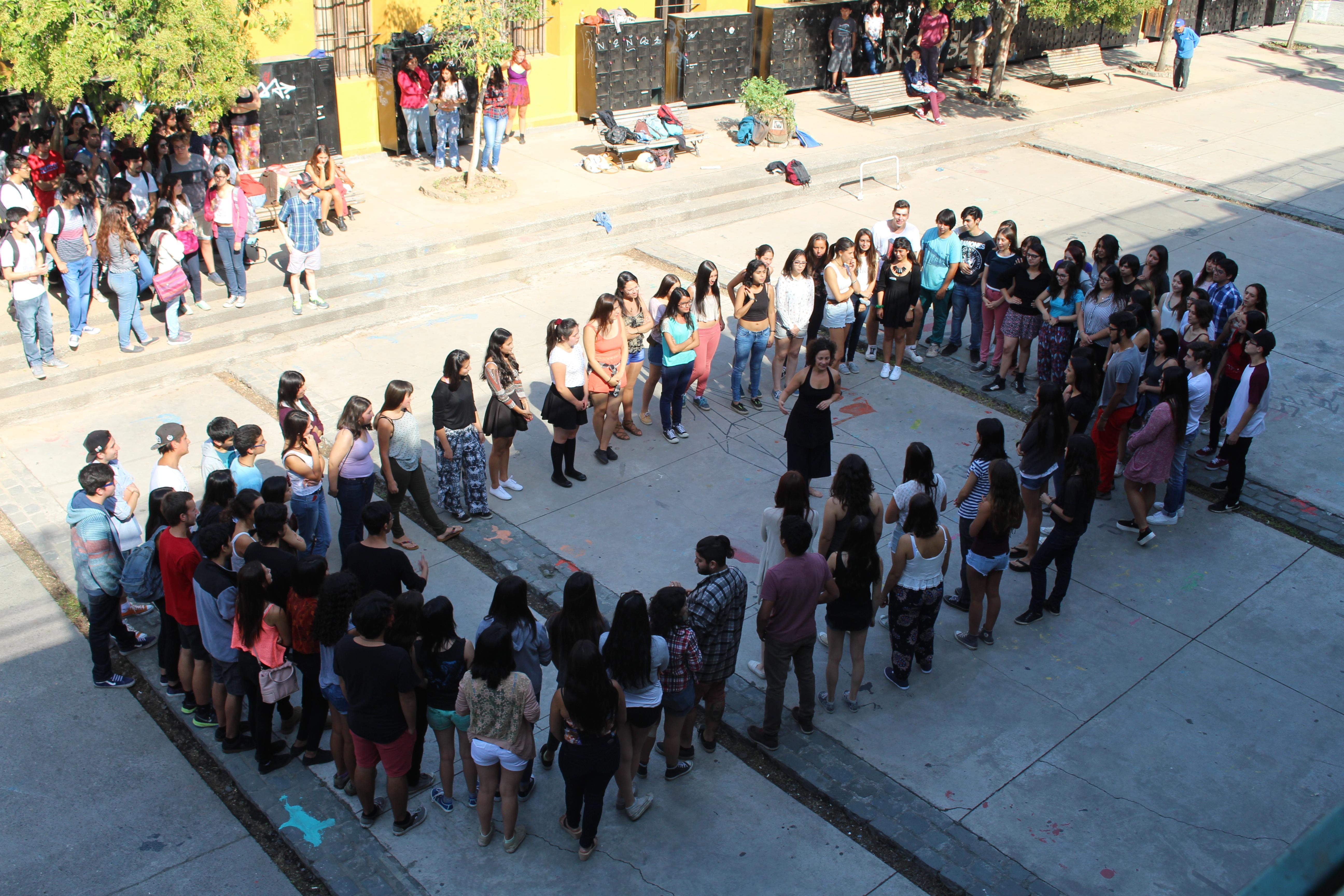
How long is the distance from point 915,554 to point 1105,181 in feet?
43.5

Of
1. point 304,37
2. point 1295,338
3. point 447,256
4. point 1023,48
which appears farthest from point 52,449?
point 1023,48

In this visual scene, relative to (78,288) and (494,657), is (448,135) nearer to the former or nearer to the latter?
(78,288)

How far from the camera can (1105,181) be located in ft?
56.4

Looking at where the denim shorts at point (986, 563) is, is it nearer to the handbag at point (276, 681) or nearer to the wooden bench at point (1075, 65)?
the handbag at point (276, 681)

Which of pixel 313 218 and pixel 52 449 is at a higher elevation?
pixel 313 218

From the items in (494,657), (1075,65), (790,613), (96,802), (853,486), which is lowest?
(96,802)

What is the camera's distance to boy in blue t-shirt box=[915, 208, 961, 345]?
33.7ft

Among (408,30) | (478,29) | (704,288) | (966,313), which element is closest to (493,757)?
(704,288)

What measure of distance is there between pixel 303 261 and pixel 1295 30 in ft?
91.6

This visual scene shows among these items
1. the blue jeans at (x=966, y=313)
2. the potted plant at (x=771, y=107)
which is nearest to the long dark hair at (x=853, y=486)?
the blue jeans at (x=966, y=313)

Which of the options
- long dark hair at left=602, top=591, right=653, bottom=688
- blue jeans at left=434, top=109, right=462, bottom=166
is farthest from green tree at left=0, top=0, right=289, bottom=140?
long dark hair at left=602, top=591, right=653, bottom=688

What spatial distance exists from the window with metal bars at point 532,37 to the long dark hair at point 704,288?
976cm

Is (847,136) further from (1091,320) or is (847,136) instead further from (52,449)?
(52,449)

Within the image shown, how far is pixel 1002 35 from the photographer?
1983 centimetres
